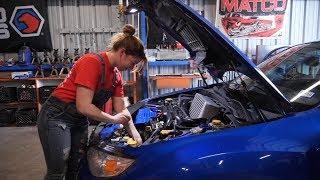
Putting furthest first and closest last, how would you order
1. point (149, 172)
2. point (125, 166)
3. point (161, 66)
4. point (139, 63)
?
1. point (161, 66)
2. point (139, 63)
3. point (125, 166)
4. point (149, 172)

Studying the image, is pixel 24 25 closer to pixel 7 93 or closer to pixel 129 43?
pixel 7 93

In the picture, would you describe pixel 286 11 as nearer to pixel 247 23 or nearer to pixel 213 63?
pixel 247 23

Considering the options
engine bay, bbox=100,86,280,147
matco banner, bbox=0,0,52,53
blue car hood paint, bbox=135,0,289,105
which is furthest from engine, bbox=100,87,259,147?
matco banner, bbox=0,0,52,53

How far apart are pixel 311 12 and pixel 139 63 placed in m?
5.29

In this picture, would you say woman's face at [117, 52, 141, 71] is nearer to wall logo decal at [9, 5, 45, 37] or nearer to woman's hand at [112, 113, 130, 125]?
woman's hand at [112, 113, 130, 125]

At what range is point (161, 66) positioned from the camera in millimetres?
6375

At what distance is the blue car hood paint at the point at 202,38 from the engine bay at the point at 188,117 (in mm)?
201

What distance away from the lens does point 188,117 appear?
7.46ft

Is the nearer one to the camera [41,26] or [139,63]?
[139,63]

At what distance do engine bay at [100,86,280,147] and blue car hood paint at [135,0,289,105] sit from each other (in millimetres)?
201

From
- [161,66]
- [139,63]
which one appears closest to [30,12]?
[161,66]

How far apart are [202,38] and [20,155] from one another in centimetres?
338

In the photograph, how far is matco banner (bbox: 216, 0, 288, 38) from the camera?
5.87 metres

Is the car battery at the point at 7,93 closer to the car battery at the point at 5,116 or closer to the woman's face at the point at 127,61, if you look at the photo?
the car battery at the point at 5,116
